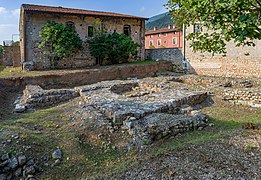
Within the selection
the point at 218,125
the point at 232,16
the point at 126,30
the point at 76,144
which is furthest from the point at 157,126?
the point at 126,30

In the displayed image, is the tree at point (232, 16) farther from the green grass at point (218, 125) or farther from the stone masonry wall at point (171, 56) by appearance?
the stone masonry wall at point (171, 56)

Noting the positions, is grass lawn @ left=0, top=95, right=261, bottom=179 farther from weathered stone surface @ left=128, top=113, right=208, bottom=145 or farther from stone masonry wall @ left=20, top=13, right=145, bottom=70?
stone masonry wall @ left=20, top=13, right=145, bottom=70

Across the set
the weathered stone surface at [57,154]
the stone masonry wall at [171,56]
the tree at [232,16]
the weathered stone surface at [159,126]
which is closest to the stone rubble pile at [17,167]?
the weathered stone surface at [57,154]

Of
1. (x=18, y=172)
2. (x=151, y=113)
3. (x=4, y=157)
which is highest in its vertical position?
(x=151, y=113)

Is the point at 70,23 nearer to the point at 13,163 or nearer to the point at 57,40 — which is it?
the point at 57,40

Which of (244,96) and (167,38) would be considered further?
(167,38)

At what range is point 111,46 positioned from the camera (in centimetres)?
2070

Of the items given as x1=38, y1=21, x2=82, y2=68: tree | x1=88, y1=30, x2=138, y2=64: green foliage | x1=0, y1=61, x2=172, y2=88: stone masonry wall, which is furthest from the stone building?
x1=0, y1=61, x2=172, y2=88: stone masonry wall

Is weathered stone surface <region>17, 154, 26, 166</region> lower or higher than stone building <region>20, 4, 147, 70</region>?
lower

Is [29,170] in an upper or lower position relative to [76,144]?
lower

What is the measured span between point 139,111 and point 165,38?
32241 mm

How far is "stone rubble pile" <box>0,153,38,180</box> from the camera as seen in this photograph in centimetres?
452

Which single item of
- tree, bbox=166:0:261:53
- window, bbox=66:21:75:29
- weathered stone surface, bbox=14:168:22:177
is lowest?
weathered stone surface, bbox=14:168:22:177

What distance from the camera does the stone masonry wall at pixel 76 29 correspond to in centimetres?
1900
